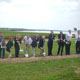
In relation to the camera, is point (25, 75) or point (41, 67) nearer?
point (25, 75)

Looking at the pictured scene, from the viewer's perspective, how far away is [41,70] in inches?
533

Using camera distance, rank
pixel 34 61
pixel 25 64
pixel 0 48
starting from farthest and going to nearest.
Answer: pixel 0 48
pixel 34 61
pixel 25 64

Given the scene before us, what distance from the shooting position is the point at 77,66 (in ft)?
48.3

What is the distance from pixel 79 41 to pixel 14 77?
9005 millimetres

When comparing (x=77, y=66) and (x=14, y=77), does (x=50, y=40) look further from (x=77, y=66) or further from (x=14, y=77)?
(x=14, y=77)

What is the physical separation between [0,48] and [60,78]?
7.57 meters

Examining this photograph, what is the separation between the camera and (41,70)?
44.4ft

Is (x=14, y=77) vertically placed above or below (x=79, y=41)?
below

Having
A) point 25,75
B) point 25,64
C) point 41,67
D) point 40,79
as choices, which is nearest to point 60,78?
point 40,79

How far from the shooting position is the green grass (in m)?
11.8

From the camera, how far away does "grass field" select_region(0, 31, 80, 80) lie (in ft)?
38.9

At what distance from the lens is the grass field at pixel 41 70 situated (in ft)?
38.9

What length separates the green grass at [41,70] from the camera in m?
11.8

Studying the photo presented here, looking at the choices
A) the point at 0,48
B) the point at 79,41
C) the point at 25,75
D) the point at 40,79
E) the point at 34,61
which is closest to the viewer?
the point at 40,79
